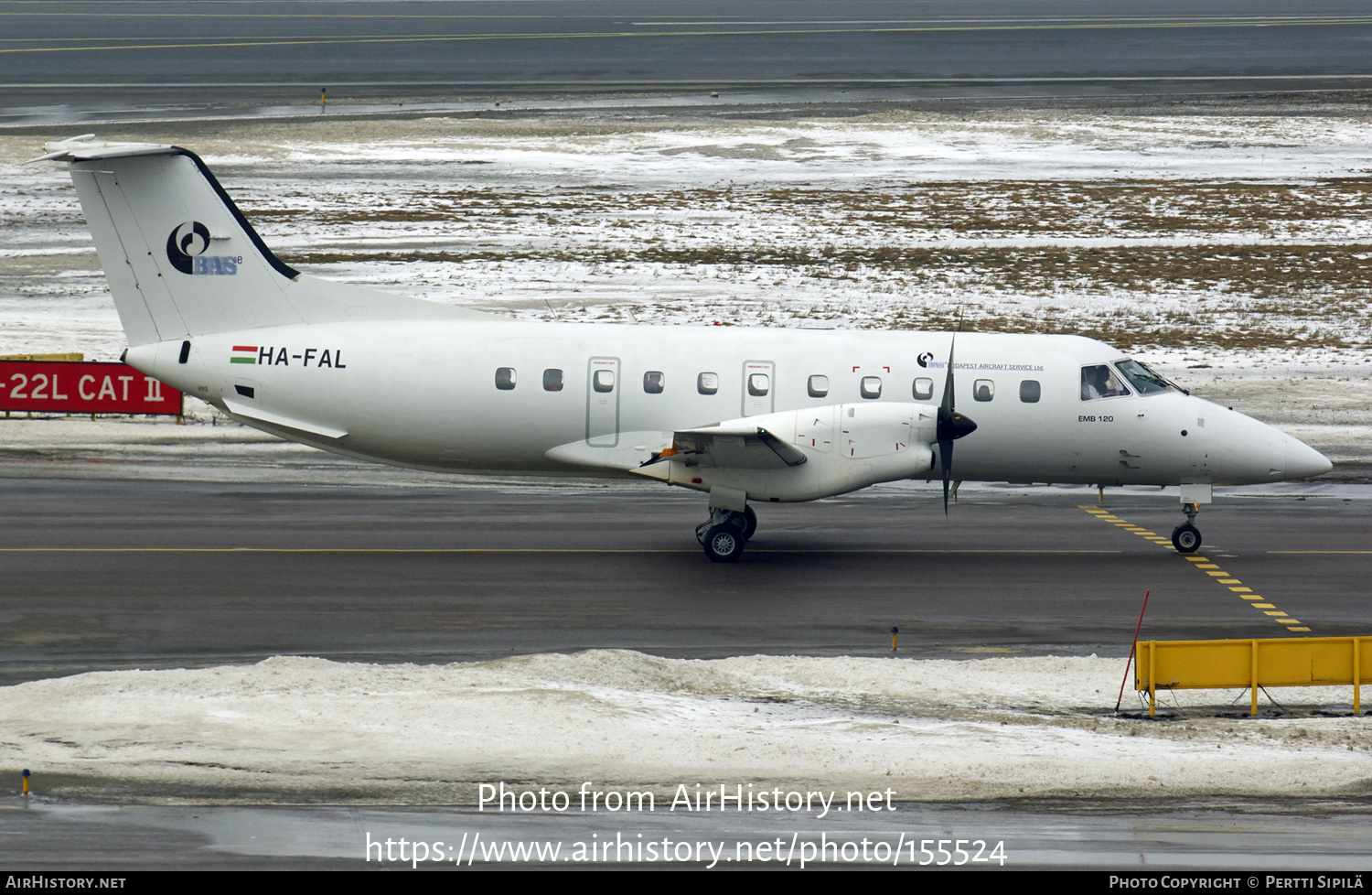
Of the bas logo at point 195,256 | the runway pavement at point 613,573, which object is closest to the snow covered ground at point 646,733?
the runway pavement at point 613,573

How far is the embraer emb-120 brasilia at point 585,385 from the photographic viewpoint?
23312 mm

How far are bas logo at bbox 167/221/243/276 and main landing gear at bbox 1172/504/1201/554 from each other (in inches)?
635

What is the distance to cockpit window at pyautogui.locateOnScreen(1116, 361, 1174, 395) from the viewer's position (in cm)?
2442

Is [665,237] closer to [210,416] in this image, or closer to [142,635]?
[210,416]

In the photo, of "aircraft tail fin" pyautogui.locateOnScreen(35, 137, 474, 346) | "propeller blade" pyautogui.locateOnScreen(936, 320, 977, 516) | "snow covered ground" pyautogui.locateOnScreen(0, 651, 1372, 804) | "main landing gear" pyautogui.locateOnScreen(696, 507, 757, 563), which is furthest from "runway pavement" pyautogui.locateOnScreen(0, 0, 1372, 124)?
"snow covered ground" pyautogui.locateOnScreen(0, 651, 1372, 804)

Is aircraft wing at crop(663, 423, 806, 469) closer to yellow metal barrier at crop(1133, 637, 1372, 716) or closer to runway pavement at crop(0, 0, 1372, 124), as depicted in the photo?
yellow metal barrier at crop(1133, 637, 1372, 716)

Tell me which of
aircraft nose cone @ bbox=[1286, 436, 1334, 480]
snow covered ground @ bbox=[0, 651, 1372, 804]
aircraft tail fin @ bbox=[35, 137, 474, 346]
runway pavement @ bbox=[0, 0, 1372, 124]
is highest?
runway pavement @ bbox=[0, 0, 1372, 124]

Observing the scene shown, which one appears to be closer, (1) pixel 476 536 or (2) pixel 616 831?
(2) pixel 616 831

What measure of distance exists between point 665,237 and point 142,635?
3028 cm

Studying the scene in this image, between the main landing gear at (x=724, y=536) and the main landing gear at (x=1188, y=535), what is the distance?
7.35 m

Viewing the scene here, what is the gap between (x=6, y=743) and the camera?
14906 mm

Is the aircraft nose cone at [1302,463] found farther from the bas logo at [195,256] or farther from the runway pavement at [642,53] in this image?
the runway pavement at [642,53]

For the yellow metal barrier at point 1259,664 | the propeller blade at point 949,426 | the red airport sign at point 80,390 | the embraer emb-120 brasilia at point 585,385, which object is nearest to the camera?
the yellow metal barrier at point 1259,664

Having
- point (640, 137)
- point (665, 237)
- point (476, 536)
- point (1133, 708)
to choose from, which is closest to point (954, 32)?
point (640, 137)
